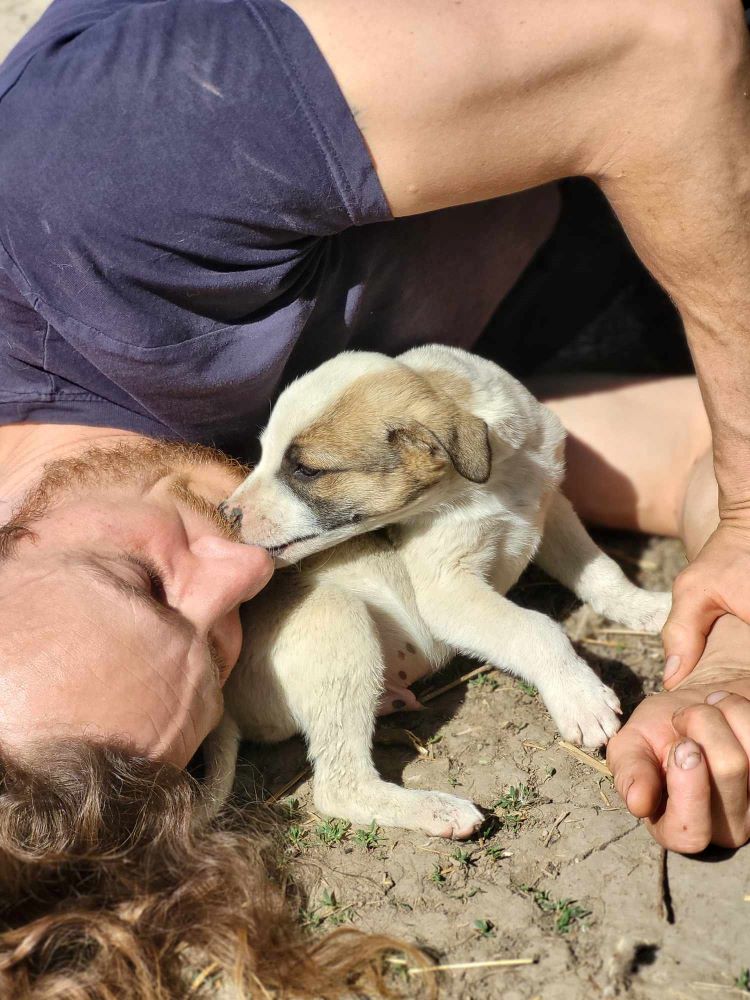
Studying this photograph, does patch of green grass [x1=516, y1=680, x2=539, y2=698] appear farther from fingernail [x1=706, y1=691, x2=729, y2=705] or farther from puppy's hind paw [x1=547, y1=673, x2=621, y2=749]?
fingernail [x1=706, y1=691, x2=729, y2=705]

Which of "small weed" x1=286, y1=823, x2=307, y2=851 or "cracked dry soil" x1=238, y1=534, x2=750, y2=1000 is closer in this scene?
"cracked dry soil" x1=238, y1=534, x2=750, y2=1000

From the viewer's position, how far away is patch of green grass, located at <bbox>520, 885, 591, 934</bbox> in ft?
8.11

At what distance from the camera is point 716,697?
2.63 metres

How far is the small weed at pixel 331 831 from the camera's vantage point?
2.96 meters

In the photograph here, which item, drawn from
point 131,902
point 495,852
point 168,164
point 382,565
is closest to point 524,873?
point 495,852

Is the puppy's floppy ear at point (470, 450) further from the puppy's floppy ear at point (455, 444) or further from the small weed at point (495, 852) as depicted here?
the small weed at point (495, 852)

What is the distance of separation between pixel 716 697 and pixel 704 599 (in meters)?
0.42

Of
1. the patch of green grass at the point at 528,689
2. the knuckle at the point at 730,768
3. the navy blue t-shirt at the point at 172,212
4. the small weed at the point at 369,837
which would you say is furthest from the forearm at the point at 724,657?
the navy blue t-shirt at the point at 172,212

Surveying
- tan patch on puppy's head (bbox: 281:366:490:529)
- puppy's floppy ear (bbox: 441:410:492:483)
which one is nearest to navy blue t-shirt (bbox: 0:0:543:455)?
tan patch on puppy's head (bbox: 281:366:490:529)

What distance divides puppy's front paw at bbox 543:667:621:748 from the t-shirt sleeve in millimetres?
1518

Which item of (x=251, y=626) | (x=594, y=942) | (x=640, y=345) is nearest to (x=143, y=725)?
(x=251, y=626)

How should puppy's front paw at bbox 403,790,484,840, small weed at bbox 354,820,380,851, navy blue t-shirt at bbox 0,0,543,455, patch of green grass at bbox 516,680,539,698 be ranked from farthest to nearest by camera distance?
patch of green grass at bbox 516,680,539,698 → small weed at bbox 354,820,380,851 → puppy's front paw at bbox 403,790,484,840 → navy blue t-shirt at bbox 0,0,543,455

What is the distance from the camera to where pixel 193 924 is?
242 centimetres

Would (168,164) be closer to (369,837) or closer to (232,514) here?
(232,514)
